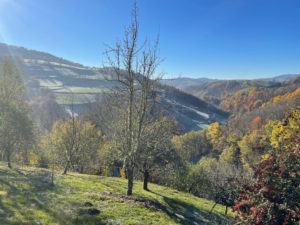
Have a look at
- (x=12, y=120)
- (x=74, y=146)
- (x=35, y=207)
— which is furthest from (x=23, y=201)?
(x=74, y=146)

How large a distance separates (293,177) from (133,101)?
28.8 feet

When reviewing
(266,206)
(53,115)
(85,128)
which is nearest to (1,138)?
(85,128)

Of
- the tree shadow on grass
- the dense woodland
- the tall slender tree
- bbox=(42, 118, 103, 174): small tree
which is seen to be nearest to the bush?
the dense woodland

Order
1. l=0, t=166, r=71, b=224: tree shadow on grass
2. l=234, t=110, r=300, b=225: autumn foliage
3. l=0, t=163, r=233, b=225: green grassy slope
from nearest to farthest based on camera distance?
l=234, t=110, r=300, b=225: autumn foliage, l=0, t=166, r=71, b=224: tree shadow on grass, l=0, t=163, r=233, b=225: green grassy slope

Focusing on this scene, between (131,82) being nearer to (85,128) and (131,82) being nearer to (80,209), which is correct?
(80,209)

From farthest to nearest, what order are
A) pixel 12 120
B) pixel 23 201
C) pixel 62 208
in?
pixel 12 120 → pixel 23 201 → pixel 62 208

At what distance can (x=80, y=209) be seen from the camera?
841 cm

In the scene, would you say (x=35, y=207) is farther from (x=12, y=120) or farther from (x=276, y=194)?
(x=12, y=120)

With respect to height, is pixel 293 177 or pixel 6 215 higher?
pixel 293 177

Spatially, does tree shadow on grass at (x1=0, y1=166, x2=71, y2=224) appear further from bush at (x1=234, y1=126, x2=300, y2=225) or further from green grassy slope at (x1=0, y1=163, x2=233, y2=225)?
bush at (x1=234, y1=126, x2=300, y2=225)

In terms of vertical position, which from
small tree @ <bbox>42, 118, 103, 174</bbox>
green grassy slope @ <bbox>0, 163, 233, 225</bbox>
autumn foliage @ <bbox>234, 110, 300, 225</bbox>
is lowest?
small tree @ <bbox>42, 118, 103, 174</bbox>

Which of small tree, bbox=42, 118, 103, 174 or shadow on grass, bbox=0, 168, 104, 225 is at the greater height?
shadow on grass, bbox=0, 168, 104, 225

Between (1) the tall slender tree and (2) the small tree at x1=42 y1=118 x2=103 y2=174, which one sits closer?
(1) the tall slender tree

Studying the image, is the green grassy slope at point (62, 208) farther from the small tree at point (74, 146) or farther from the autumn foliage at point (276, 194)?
the small tree at point (74, 146)
